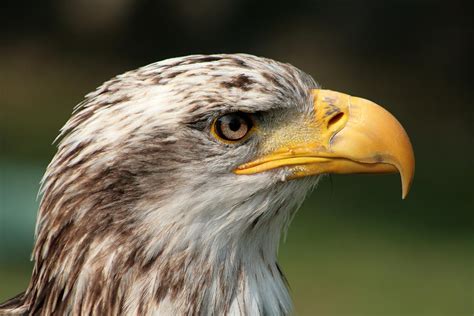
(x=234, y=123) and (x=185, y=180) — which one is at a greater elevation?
(x=234, y=123)

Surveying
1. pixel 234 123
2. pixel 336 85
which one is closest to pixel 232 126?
pixel 234 123

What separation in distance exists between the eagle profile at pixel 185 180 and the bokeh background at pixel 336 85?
19.7 feet

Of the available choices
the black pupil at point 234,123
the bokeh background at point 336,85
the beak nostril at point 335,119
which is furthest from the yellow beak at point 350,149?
the bokeh background at point 336,85

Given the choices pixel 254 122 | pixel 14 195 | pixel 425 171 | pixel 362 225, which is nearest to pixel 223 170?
pixel 254 122

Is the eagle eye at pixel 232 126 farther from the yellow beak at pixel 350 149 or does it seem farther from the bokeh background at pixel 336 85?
the bokeh background at pixel 336 85

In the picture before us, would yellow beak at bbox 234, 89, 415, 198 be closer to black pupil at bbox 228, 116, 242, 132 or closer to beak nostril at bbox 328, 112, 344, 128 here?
beak nostril at bbox 328, 112, 344, 128

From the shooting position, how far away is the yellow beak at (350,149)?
10.4ft

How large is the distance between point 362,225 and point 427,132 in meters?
2.41

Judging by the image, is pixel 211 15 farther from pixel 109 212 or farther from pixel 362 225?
pixel 109 212

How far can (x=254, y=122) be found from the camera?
319cm

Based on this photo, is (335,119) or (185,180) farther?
(335,119)

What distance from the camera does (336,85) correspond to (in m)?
12.8

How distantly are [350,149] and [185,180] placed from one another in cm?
51

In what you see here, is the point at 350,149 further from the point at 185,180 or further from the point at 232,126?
the point at 185,180
